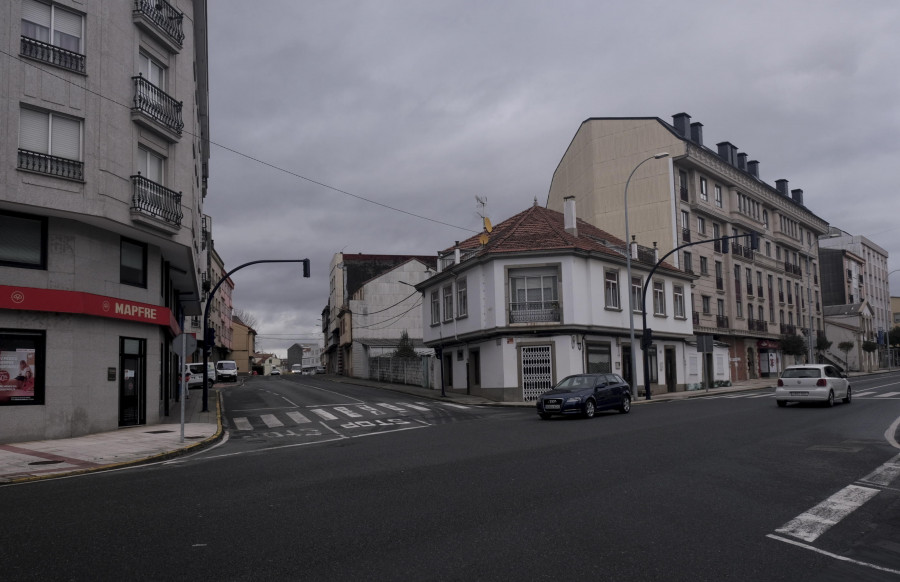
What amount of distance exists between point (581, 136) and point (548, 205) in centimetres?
987

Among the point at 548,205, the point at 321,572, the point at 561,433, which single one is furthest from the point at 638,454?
the point at 548,205

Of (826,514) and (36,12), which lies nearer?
(826,514)

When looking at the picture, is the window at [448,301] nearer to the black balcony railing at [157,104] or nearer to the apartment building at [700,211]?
the apartment building at [700,211]

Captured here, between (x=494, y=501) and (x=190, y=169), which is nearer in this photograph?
(x=494, y=501)

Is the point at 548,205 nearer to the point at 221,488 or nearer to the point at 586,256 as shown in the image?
the point at 586,256

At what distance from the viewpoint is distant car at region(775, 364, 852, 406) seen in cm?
2212

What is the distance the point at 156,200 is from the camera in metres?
19.8

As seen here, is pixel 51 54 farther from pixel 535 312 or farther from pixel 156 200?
pixel 535 312

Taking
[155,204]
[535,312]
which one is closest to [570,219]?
[535,312]

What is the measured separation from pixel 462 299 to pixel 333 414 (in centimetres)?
1296

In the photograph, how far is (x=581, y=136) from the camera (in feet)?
162

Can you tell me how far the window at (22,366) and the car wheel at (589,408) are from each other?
1507 centimetres

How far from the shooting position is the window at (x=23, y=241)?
1649 centimetres

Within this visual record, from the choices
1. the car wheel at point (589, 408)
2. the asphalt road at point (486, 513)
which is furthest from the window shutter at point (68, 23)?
the car wheel at point (589, 408)
